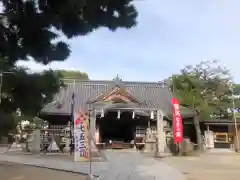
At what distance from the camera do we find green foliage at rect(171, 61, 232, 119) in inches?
1216

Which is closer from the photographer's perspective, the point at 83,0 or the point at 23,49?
the point at 83,0

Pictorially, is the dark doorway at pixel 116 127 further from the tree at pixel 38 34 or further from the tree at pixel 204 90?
the tree at pixel 38 34

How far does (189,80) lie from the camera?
3238 centimetres

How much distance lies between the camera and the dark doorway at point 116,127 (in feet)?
95.0

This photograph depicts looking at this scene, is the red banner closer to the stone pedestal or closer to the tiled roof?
the tiled roof

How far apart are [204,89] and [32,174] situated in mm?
24297

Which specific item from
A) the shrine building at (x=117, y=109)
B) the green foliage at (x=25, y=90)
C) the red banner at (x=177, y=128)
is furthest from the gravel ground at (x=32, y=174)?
the shrine building at (x=117, y=109)

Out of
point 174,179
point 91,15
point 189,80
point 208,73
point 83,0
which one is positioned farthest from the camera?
point 208,73

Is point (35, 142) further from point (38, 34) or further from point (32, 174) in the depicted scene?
point (38, 34)

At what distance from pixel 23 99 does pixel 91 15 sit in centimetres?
185

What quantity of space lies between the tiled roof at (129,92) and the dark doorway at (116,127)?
1765 mm

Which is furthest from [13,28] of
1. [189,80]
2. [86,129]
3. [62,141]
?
[189,80]

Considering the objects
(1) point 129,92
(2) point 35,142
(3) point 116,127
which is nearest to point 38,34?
(2) point 35,142

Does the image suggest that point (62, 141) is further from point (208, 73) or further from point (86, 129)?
point (208, 73)
